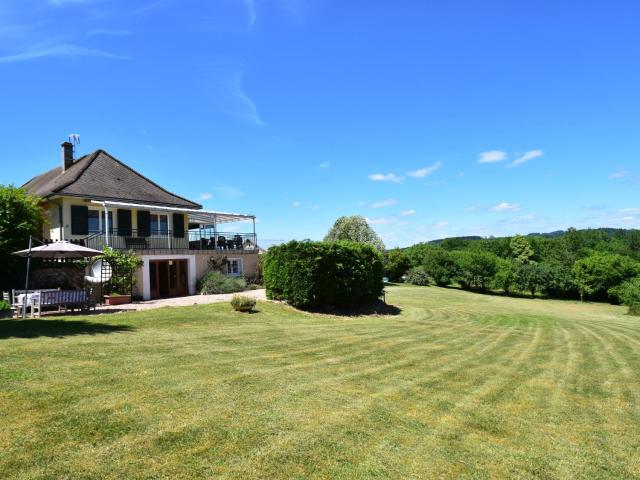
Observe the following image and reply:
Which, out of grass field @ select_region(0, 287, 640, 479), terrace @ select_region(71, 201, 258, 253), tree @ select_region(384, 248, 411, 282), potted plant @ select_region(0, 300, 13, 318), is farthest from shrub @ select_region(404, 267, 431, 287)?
potted plant @ select_region(0, 300, 13, 318)

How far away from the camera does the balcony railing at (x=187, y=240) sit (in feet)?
77.3

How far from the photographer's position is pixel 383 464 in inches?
167

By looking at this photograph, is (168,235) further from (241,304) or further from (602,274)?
(602,274)

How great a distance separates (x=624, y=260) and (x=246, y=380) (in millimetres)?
65208

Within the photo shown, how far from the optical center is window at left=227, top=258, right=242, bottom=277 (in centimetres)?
2656

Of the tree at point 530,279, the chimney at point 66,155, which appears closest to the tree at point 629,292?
the tree at point 530,279

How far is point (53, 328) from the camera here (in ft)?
33.3

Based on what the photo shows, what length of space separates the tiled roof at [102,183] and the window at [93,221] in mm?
943

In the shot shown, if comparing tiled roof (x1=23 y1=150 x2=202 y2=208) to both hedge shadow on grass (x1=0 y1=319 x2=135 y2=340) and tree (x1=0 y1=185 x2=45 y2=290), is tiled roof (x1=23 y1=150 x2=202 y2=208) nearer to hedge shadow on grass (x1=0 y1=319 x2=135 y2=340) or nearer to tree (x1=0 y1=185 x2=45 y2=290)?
tree (x1=0 y1=185 x2=45 y2=290)

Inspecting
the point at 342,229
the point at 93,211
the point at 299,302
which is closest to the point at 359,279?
the point at 299,302

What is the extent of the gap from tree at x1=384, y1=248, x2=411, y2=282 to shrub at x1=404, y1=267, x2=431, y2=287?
0.96 m

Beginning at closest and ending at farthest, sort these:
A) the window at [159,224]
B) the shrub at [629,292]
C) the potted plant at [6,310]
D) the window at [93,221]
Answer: the potted plant at [6,310]
the window at [93,221]
the window at [159,224]
the shrub at [629,292]

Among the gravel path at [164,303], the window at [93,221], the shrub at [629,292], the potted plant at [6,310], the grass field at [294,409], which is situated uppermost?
the window at [93,221]

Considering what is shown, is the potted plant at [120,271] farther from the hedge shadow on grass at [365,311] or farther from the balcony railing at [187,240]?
the hedge shadow on grass at [365,311]
